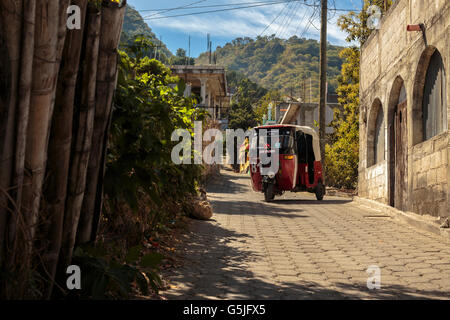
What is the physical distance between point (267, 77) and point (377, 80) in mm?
137043

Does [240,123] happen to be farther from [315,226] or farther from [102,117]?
[102,117]

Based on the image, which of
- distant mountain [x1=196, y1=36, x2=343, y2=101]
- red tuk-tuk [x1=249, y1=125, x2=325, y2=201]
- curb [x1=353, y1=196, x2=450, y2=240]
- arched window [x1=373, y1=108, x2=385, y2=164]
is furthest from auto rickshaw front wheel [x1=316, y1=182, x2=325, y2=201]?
distant mountain [x1=196, y1=36, x2=343, y2=101]

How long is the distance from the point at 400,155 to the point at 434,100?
2456 millimetres

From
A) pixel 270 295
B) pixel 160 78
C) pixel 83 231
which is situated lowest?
pixel 270 295

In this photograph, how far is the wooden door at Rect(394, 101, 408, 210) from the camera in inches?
431

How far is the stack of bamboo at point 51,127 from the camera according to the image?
8.86ft

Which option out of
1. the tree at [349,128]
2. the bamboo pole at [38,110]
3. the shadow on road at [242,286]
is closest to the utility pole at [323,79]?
the tree at [349,128]

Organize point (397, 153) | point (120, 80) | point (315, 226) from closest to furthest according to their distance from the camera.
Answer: point (120, 80) < point (315, 226) < point (397, 153)

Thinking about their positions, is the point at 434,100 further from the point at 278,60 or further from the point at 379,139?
the point at 278,60

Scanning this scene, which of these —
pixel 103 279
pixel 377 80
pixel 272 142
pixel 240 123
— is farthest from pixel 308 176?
pixel 240 123

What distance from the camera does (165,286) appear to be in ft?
13.9

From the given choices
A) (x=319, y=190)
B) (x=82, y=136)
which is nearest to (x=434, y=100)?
(x=319, y=190)

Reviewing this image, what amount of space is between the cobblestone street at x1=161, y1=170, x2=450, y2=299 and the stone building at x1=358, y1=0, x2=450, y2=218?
3.67ft

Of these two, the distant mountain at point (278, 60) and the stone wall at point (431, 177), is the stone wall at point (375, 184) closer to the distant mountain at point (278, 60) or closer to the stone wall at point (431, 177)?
the stone wall at point (431, 177)
